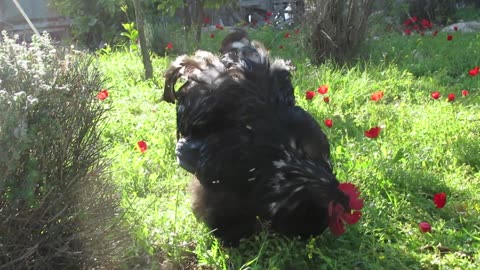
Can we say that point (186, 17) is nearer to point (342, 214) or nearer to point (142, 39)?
point (142, 39)

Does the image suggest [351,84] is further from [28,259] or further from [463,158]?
[28,259]

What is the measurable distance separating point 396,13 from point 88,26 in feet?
23.4

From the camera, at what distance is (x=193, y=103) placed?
3215 millimetres

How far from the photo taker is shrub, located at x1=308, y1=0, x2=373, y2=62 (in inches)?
A: 283

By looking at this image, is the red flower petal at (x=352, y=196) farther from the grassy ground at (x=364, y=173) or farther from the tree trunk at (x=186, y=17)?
the tree trunk at (x=186, y=17)

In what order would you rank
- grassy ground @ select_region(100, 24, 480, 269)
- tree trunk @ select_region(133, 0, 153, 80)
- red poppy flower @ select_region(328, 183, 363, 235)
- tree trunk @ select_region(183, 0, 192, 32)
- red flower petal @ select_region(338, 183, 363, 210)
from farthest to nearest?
tree trunk @ select_region(183, 0, 192, 32) → tree trunk @ select_region(133, 0, 153, 80) → grassy ground @ select_region(100, 24, 480, 269) → red flower petal @ select_region(338, 183, 363, 210) → red poppy flower @ select_region(328, 183, 363, 235)

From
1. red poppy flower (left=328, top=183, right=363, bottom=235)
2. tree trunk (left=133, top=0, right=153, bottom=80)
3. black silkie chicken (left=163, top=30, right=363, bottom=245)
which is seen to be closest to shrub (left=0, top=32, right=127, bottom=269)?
black silkie chicken (left=163, top=30, right=363, bottom=245)

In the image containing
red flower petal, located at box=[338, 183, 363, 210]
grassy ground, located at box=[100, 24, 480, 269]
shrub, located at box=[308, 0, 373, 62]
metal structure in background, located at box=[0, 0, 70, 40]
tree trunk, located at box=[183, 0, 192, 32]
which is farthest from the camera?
metal structure in background, located at box=[0, 0, 70, 40]

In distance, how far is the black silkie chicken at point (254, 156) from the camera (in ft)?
8.79

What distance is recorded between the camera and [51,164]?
2230 millimetres

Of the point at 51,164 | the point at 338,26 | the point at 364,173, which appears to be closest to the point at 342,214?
the point at 364,173

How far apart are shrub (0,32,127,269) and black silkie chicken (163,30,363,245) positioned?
2.14ft

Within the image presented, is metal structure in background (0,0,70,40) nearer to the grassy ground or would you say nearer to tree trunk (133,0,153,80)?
the grassy ground

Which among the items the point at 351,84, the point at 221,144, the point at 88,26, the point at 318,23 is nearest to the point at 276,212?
the point at 221,144
